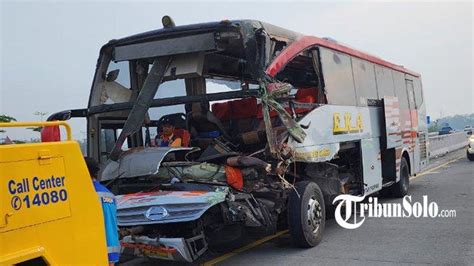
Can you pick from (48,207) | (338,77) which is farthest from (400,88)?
(48,207)

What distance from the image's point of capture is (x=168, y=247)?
5.31m

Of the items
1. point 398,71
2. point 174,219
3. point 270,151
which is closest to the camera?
point 174,219

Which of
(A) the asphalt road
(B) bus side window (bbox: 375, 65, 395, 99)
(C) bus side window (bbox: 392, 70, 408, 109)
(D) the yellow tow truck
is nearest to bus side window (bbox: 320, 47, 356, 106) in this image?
(B) bus side window (bbox: 375, 65, 395, 99)

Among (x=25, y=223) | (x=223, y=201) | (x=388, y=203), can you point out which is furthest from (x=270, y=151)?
(x=388, y=203)

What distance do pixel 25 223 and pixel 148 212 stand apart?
2.55 m

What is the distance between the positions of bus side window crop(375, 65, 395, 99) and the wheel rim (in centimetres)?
435

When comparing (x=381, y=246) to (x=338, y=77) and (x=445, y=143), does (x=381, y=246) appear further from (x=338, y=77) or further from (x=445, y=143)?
(x=445, y=143)

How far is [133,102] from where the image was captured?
22.9 feet

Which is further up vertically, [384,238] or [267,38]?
[267,38]

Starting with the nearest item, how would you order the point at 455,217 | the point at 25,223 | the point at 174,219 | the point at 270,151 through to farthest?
the point at 25,223
the point at 174,219
the point at 270,151
the point at 455,217

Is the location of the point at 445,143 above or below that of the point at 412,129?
below

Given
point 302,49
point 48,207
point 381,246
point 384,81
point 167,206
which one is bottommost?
point 381,246

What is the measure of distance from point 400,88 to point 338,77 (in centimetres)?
432

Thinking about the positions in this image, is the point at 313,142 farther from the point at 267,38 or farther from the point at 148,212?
the point at 148,212
